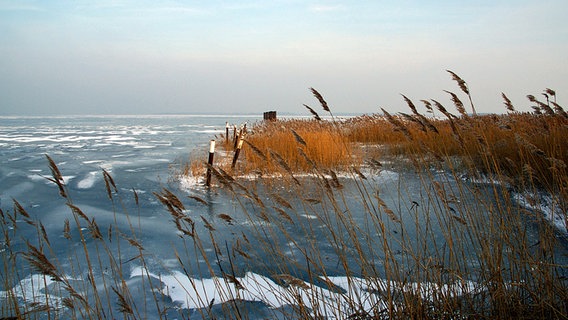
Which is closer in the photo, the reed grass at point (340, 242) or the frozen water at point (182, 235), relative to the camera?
the reed grass at point (340, 242)

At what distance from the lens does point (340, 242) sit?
176 inches

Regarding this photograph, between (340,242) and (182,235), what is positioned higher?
(340,242)

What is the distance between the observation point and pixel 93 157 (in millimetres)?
15461

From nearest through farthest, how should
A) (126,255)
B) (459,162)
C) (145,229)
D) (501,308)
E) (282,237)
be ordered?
1. (501,308)
2. (126,255)
3. (282,237)
4. (145,229)
5. (459,162)

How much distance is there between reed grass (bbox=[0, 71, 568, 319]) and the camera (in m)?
2.36

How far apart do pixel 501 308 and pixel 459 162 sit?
8722 mm

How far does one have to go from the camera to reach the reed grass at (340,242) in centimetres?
236

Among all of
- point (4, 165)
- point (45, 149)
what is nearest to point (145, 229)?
point (4, 165)

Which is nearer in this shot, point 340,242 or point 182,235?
point 340,242

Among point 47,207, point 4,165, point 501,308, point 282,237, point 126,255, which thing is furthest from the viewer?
point 4,165

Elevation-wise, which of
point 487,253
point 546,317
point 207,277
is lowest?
point 207,277

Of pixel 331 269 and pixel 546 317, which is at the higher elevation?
pixel 546 317

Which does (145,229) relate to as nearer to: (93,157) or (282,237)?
(282,237)

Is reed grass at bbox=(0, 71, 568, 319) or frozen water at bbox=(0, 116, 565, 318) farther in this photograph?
frozen water at bbox=(0, 116, 565, 318)
